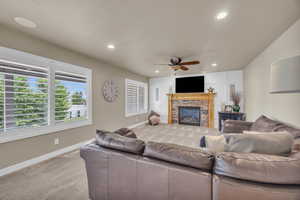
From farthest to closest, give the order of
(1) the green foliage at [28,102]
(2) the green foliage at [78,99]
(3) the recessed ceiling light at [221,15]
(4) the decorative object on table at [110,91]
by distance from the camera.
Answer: (4) the decorative object on table at [110,91] < (2) the green foliage at [78,99] < (1) the green foliage at [28,102] < (3) the recessed ceiling light at [221,15]

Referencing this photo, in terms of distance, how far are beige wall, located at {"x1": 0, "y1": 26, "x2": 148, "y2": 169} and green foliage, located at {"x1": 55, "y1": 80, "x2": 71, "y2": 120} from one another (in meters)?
0.40

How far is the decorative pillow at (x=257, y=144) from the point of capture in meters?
1.19

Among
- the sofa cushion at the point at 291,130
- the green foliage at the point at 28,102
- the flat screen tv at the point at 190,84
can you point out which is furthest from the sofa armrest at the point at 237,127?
the green foliage at the point at 28,102

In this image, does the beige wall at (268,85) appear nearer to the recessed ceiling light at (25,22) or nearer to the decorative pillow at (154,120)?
the decorative pillow at (154,120)

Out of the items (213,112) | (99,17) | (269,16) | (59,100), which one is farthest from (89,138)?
(213,112)

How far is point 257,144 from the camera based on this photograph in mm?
1216

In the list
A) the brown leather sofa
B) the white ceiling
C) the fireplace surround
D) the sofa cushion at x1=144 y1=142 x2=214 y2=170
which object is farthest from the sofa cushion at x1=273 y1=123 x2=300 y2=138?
the fireplace surround

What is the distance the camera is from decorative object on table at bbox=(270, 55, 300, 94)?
845 mm

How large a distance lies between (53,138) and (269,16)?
4.41 meters

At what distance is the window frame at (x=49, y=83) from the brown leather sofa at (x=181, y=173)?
5.65 feet

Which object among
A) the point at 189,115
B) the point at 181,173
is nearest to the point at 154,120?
the point at 189,115

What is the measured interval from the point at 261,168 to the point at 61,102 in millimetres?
3517

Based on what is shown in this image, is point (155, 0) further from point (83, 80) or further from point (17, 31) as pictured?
point (83, 80)

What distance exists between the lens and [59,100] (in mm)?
2912
